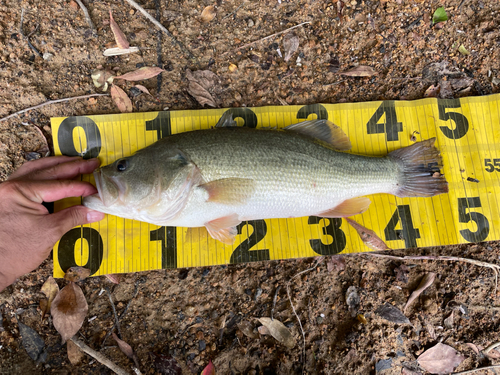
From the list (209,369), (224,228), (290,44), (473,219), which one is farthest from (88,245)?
(473,219)

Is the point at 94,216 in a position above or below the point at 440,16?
below

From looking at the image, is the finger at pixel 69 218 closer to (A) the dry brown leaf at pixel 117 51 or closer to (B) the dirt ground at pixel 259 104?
(B) the dirt ground at pixel 259 104

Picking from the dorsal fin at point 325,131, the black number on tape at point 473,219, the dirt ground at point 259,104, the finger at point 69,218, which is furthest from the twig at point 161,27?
the black number on tape at point 473,219

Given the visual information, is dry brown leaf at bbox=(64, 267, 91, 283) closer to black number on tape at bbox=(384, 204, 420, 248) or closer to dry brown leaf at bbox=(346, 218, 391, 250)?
dry brown leaf at bbox=(346, 218, 391, 250)

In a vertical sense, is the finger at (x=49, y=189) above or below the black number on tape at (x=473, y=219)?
above

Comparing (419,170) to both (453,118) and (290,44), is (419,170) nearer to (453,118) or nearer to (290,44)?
(453,118)

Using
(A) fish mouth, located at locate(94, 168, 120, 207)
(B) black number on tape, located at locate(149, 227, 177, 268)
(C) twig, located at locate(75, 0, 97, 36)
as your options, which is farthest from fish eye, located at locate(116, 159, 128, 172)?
(C) twig, located at locate(75, 0, 97, 36)
